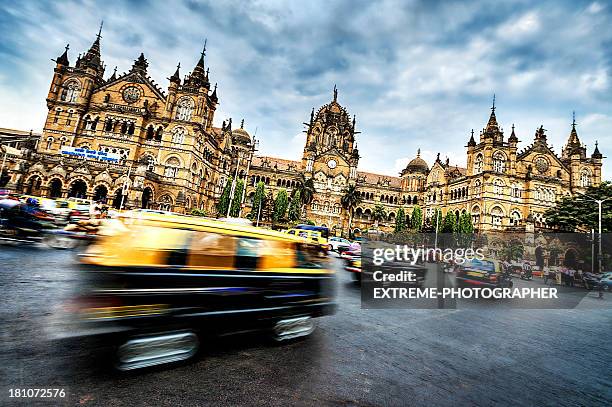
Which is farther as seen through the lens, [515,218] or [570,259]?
[515,218]

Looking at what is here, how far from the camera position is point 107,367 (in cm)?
371

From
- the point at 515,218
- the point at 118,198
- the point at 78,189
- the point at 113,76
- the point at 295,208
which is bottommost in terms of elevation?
the point at 118,198

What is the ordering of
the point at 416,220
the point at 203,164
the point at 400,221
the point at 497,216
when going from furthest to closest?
the point at 400,221 → the point at 416,220 → the point at 497,216 → the point at 203,164

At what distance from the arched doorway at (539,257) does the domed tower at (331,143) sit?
31.7 m

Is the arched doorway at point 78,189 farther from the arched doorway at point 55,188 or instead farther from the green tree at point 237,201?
the green tree at point 237,201

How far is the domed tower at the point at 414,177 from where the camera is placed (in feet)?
201

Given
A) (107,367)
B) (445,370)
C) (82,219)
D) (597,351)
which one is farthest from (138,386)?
(82,219)

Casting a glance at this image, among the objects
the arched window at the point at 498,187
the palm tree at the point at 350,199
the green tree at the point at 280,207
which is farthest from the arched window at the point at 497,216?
the green tree at the point at 280,207

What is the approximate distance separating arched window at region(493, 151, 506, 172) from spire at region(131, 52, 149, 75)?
5388 centimetres

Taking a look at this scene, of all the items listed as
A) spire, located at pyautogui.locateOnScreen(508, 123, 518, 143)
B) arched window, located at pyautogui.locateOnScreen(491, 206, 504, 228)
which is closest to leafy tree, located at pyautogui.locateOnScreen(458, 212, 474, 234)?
arched window, located at pyautogui.locateOnScreen(491, 206, 504, 228)

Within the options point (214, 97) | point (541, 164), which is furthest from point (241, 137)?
point (541, 164)

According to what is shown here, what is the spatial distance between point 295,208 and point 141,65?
30.8 m

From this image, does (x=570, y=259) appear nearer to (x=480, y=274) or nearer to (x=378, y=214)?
(x=480, y=274)

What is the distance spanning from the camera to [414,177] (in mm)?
62031
